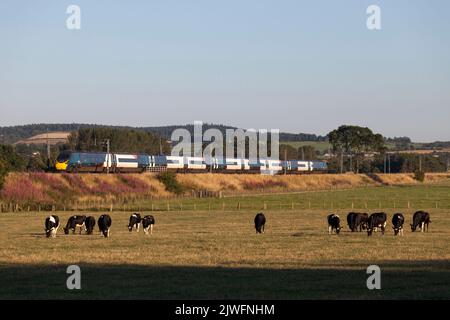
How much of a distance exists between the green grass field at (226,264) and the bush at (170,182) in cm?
6236

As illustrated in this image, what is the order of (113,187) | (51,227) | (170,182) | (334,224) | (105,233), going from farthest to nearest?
(170,182), (113,187), (334,224), (105,233), (51,227)

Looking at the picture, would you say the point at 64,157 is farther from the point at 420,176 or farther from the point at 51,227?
the point at 420,176

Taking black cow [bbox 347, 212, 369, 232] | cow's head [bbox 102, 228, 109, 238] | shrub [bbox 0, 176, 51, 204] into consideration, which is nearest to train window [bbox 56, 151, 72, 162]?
shrub [bbox 0, 176, 51, 204]

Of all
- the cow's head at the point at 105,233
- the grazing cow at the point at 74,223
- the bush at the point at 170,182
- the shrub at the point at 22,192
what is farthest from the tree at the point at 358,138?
the cow's head at the point at 105,233

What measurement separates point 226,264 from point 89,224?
16952 mm

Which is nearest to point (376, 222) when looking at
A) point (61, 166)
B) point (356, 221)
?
point (356, 221)

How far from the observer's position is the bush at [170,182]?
10806 centimetres

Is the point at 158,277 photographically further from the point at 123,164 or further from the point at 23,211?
the point at 123,164

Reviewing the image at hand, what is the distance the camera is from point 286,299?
66.4 feet

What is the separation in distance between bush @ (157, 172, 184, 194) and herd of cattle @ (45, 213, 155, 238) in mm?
59453

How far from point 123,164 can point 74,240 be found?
81.3m

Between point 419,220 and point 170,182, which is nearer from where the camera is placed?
point 419,220

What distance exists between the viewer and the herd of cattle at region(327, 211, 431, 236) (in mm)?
42156

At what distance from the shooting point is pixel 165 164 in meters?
130
